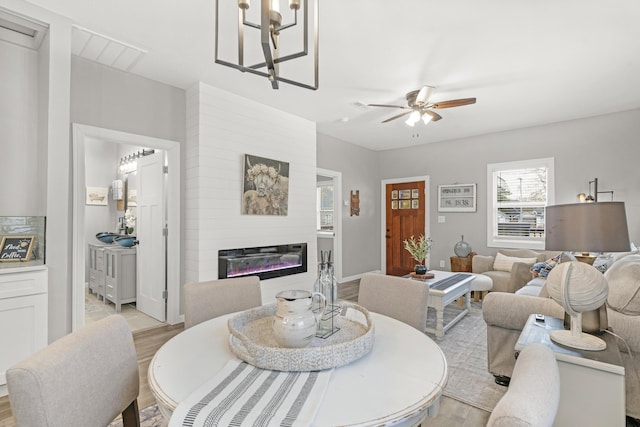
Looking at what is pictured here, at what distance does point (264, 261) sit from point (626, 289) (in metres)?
3.41

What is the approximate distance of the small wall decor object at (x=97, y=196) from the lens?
5.82m

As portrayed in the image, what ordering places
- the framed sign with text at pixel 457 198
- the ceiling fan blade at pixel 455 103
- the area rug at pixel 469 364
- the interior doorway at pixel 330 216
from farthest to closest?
the interior doorway at pixel 330 216 → the framed sign with text at pixel 457 198 → the ceiling fan blade at pixel 455 103 → the area rug at pixel 469 364

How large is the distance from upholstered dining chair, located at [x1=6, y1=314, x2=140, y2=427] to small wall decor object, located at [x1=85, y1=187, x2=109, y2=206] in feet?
18.8

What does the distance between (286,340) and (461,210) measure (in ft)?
18.0

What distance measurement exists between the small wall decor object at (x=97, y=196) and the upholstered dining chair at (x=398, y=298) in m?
5.79

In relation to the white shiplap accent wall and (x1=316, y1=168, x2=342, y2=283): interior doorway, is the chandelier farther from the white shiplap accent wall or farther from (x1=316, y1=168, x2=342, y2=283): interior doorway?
(x1=316, y1=168, x2=342, y2=283): interior doorway

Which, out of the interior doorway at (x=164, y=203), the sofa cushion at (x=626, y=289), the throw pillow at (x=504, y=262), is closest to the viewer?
the sofa cushion at (x=626, y=289)

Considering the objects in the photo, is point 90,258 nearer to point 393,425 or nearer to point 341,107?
point 341,107

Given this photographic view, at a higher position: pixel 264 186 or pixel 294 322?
pixel 264 186

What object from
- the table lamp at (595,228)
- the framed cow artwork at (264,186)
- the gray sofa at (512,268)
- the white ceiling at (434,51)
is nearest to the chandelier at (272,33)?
the white ceiling at (434,51)

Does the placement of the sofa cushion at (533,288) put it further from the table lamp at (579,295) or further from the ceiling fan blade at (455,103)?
the ceiling fan blade at (455,103)

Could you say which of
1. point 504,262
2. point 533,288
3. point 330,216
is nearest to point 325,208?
point 330,216

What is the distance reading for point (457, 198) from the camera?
5.93 m

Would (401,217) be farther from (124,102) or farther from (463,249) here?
(124,102)
